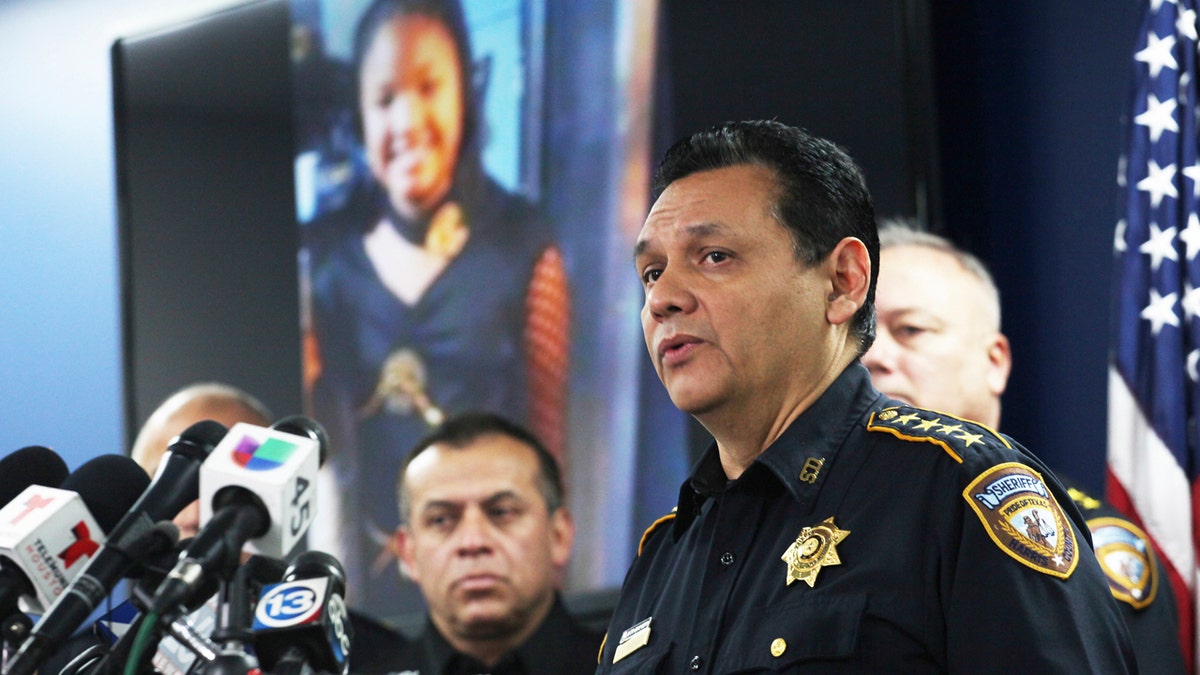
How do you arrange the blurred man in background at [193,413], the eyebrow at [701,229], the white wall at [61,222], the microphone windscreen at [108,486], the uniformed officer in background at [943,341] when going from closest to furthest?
1. the microphone windscreen at [108,486]
2. the eyebrow at [701,229]
3. the uniformed officer in background at [943,341]
4. the blurred man in background at [193,413]
5. the white wall at [61,222]

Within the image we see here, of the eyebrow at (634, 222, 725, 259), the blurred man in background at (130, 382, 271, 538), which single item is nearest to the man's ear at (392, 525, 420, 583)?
the blurred man in background at (130, 382, 271, 538)

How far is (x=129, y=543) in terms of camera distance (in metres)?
1.38

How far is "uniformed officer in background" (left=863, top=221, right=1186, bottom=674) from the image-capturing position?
115 inches

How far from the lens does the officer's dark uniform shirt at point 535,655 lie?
316cm

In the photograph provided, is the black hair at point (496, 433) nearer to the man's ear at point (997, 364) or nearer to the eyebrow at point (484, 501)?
the eyebrow at point (484, 501)

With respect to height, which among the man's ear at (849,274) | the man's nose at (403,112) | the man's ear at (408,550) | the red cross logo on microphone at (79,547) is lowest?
the man's ear at (408,550)

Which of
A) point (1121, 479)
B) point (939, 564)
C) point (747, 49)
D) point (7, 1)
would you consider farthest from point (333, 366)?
point (939, 564)

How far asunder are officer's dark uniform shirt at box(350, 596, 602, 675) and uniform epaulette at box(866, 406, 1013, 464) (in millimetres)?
1628

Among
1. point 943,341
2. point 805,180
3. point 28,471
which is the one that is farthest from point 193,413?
point 805,180

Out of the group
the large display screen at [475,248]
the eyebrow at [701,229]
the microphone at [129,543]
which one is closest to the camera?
the microphone at [129,543]

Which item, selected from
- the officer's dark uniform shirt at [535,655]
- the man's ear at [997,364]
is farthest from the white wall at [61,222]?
the man's ear at [997,364]

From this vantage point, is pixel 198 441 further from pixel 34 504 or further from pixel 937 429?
pixel 937 429

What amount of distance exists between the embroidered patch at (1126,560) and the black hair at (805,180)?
1.03 meters

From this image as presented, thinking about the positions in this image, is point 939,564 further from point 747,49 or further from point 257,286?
point 257,286
